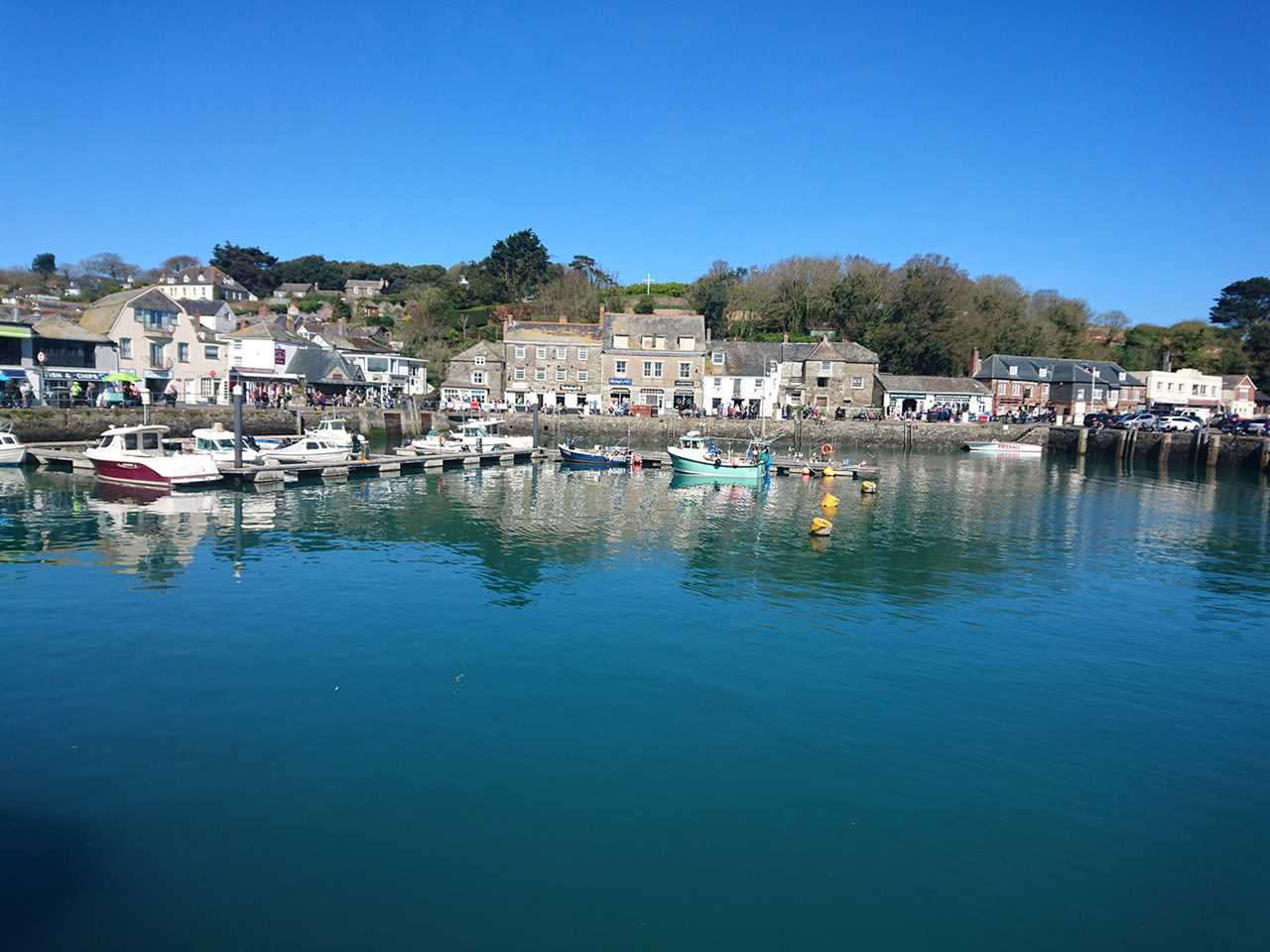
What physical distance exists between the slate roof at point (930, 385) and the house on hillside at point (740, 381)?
11986 millimetres

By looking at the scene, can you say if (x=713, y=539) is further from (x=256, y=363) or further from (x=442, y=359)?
(x=442, y=359)

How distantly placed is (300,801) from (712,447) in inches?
1524

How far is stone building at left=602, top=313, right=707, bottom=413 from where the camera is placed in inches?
2968

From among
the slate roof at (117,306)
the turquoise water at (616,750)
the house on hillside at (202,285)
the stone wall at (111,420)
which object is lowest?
the turquoise water at (616,750)

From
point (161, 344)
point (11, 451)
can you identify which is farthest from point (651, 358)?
point (11, 451)

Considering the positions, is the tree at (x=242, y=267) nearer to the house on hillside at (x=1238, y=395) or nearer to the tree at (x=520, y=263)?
the tree at (x=520, y=263)

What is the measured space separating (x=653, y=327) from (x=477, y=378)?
17.6m

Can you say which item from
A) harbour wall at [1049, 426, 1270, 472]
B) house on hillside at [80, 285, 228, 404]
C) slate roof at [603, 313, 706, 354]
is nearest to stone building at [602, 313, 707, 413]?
slate roof at [603, 313, 706, 354]

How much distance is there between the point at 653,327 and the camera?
7569cm

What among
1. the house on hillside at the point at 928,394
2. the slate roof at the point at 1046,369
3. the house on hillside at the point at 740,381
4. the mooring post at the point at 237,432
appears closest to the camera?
the mooring post at the point at 237,432

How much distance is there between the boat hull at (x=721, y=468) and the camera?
4566cm

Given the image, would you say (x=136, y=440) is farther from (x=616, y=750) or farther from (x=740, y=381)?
(x=740, y=381)

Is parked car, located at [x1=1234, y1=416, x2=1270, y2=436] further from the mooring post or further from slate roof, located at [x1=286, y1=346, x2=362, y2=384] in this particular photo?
slate roof, located at [x1=286, y1=346, x2=362, y2=384]

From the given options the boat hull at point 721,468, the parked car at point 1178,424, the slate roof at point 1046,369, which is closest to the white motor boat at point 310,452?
the boat hull at point 721,468
